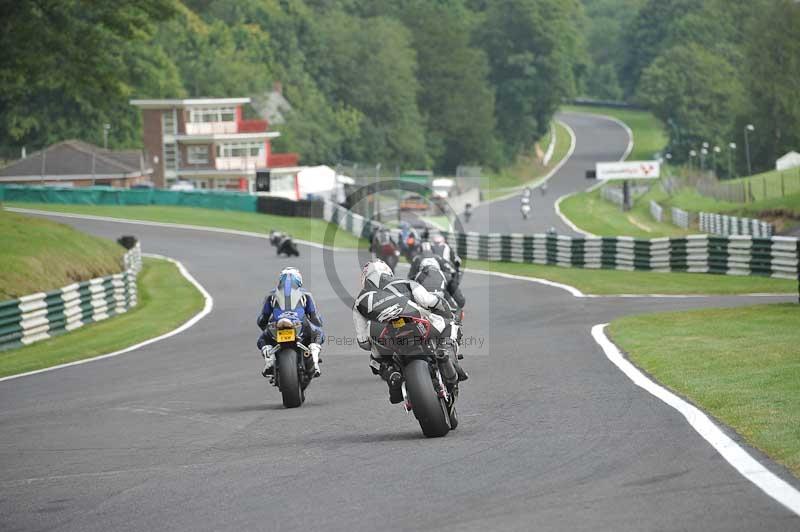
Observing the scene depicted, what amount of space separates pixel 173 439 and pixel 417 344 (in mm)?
2400

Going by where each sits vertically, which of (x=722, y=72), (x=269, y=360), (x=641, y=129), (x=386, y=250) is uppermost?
(x=722, y=72)

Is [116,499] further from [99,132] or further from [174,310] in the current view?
[99,132]

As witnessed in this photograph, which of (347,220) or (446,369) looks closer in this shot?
(446,369)

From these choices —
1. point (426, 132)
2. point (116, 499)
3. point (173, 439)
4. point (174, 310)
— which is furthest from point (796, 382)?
point (426, 132)

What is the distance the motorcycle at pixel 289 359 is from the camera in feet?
44.5

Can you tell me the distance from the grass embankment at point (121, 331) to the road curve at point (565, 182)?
36200 millimetres

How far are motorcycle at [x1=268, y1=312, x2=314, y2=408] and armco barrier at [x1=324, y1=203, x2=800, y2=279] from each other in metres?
14.9

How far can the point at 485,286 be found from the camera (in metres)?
33.5

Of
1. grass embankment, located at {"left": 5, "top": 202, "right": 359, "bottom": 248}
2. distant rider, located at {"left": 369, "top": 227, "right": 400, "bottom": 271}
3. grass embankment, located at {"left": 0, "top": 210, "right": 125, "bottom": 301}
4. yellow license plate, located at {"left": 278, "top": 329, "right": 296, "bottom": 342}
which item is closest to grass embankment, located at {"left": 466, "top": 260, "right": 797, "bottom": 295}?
distant rider, located at {"left": 369, "top": 227, "right": 400, "bottom": 271}

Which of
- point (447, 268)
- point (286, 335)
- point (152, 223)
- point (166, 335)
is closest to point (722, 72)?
point (152, 223)

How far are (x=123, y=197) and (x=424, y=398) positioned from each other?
67.3 metres

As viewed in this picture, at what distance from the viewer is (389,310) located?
1109cm

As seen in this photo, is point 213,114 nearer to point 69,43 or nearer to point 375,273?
point 69,43

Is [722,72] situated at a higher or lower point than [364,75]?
lower
